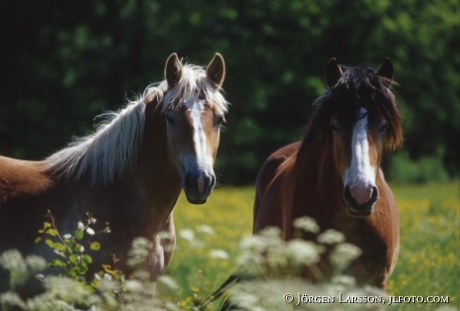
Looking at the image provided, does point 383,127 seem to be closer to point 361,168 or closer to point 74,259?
point 361,168

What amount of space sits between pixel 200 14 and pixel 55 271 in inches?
1049

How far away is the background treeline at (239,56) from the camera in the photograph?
28.6 m

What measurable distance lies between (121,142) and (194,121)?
2.12 ft

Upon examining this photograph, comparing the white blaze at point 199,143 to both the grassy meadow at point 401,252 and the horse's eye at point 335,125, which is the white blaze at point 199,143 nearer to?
the grassy meadow at point 401,252

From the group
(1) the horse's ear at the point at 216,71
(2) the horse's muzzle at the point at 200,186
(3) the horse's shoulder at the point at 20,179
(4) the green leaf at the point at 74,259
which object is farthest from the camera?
(1) the horse's ear at the point at 216,71

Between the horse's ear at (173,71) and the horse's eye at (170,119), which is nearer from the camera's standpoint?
the horse's eye at (170,119)

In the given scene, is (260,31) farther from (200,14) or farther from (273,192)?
(273,192)

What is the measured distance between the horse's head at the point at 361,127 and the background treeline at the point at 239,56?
22.5 metres

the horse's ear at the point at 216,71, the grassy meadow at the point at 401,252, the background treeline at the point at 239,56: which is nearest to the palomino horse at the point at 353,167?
the grassy meadow at the point at 401,252

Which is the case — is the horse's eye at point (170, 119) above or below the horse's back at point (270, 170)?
above

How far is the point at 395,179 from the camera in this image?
34062mm

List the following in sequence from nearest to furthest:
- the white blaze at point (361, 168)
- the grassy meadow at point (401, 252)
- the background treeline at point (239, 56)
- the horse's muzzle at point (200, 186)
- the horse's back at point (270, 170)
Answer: the white blaze at point (361, 168), the horse's muzzle at point (200, 186), the grassy meadow at point (401, 252), the horse's back at point (270, 170), the background treeline at point (239, 56)

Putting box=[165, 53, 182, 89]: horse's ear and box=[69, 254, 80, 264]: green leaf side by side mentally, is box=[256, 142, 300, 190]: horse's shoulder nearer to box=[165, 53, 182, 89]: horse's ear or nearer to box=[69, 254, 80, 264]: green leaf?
box=[165, 53, 182, 89]: horse's ear

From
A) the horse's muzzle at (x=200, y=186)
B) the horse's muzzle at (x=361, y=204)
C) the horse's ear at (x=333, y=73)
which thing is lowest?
the horse's muzzle at (x=361, y=204)
